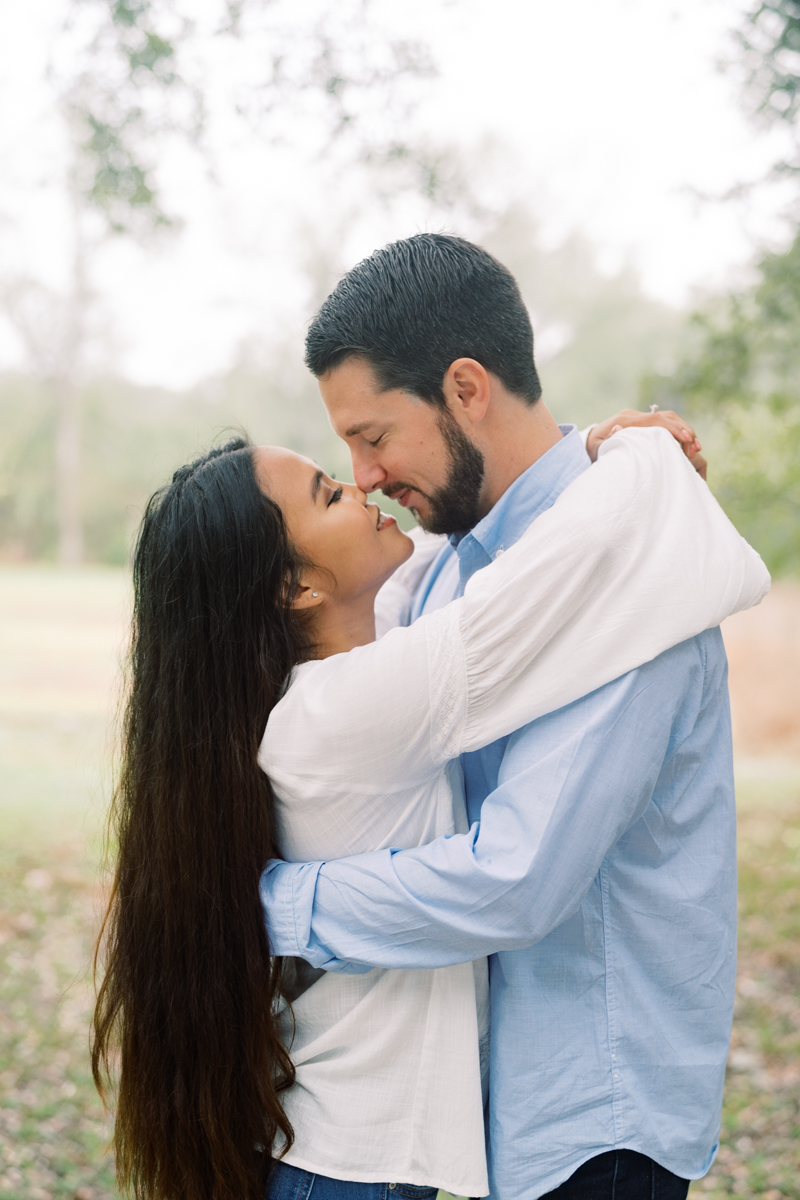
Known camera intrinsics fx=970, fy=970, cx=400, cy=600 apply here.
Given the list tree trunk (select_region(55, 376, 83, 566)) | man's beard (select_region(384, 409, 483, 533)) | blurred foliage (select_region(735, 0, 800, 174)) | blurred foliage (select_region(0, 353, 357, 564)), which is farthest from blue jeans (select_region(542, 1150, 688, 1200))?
tree trunk (select_region(55, 376, 83, 566))

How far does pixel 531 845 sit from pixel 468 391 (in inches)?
34.0

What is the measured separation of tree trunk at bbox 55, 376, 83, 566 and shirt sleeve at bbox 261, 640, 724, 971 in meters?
18.4

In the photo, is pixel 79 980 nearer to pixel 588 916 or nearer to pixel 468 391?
pixel 588 916

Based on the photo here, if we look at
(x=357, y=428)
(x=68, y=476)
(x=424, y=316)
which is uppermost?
(x=68, y=476)

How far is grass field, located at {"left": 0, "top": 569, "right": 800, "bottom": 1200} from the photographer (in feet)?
12.6

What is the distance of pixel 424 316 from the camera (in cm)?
177

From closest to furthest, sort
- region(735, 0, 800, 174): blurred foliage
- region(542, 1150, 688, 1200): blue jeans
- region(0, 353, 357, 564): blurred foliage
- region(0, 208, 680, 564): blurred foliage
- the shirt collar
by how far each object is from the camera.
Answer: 1. region(542, 1150, 688, 1200): blue jeans
2. the shirt collar
3. region(735, 0, 800, 174): blurred foliage
4. region(0, 208, 680, 564): blurred foliage
5. region(0, 353, 357, 564): blurred foliage

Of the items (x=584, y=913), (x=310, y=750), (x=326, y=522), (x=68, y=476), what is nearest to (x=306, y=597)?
(x=326, y=522)

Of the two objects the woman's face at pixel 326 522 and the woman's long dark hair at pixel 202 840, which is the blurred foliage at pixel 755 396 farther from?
the woman's long dark hair at pixel 202 840

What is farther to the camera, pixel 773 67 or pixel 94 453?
pixel 94 453

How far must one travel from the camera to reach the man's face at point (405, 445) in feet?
5.90

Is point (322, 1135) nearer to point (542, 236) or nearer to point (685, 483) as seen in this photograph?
point (685, 483)

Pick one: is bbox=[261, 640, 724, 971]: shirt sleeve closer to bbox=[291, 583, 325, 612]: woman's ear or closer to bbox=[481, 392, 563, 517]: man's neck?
bbox=[291, 583, 325, 612]: woman's ear

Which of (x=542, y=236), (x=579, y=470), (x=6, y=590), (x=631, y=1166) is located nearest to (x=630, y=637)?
(x=579, y=470)
